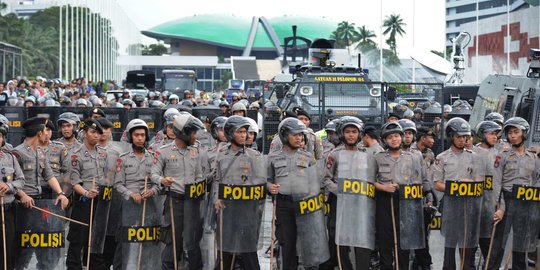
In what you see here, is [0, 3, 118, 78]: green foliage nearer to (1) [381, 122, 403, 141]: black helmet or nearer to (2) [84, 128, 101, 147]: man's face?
(2) [84, 128, 101, 147]: man's face

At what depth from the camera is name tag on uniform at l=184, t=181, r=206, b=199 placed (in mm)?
11898

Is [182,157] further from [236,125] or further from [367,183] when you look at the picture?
[367,183]

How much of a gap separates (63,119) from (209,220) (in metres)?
2.97

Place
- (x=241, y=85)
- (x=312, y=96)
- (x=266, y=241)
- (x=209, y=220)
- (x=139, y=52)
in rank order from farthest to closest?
(x=139, y=52), (x=241, y=85), (x=312, y=96), (x=266, y=241), (x=209, y=220)

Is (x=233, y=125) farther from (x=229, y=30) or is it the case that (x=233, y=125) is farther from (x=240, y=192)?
(x=229, y=30)

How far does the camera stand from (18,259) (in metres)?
11.5

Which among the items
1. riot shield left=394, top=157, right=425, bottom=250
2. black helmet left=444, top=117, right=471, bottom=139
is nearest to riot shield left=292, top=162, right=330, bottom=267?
riot shield left=394, top=157, right=425, bottom=250

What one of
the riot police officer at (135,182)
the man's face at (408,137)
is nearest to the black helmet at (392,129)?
the man's face at (408,137)

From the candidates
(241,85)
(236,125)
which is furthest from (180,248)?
(241,85)

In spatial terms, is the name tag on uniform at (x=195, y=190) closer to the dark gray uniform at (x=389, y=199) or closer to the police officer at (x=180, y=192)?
the police officer at (x=180, y=192)

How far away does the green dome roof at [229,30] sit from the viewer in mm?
181875

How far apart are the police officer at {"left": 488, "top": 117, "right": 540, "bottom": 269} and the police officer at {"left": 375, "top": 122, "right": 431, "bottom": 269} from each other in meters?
0.95

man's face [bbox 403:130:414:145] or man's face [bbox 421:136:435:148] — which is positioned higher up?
man's face [bbox 403:130:414:145]

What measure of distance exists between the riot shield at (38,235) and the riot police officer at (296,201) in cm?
233
